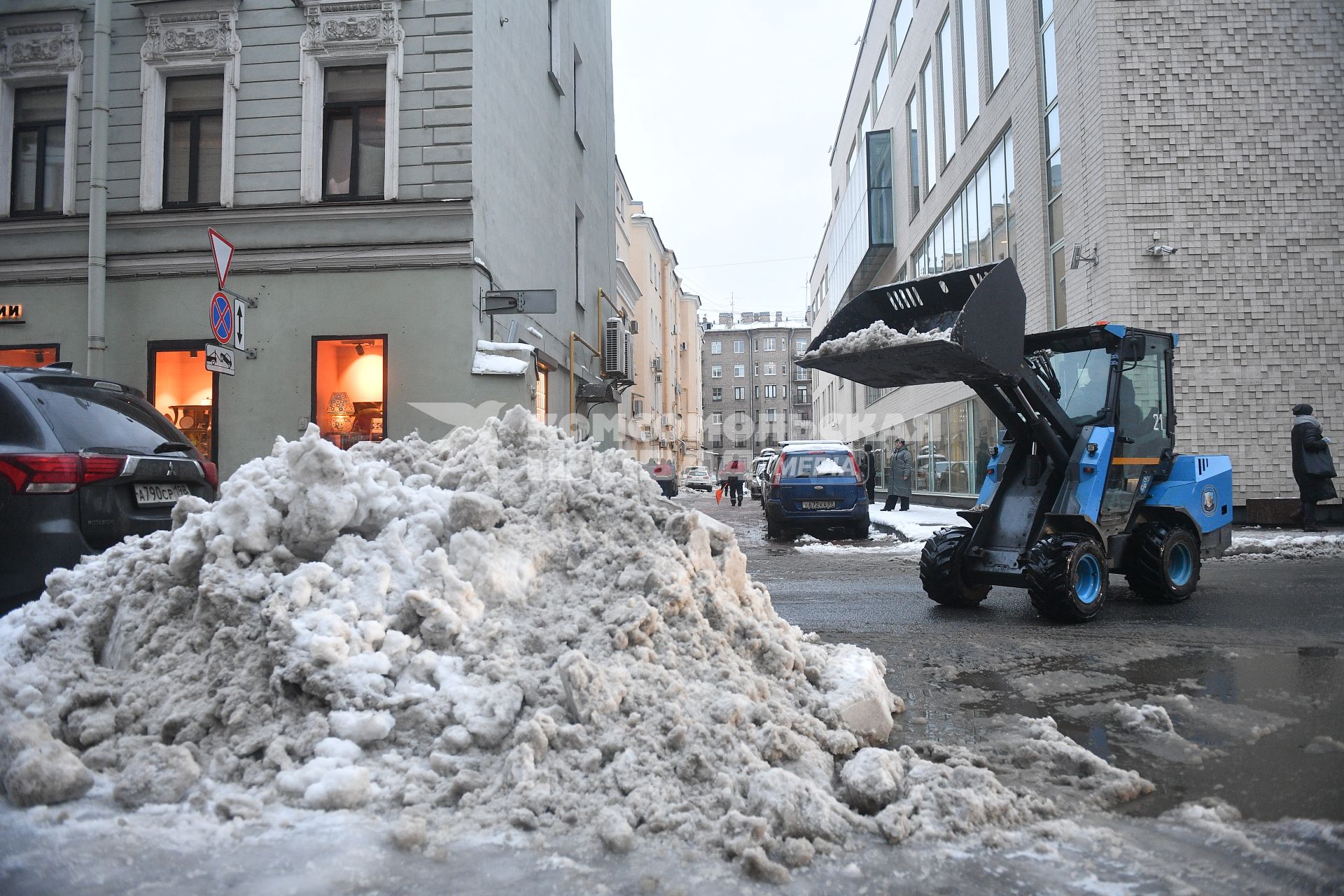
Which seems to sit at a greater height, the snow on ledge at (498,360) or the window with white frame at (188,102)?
the window with white frame at (188,102)

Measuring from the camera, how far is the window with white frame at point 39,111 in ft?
39.2

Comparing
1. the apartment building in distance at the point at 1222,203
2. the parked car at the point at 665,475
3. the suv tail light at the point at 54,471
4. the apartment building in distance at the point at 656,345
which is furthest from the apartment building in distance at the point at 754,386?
the suv tail light at the point at 54,471

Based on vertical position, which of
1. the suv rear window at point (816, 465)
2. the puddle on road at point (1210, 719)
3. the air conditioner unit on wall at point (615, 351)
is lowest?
the puddle on road at point (1210, 719)

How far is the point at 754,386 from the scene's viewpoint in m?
89.1

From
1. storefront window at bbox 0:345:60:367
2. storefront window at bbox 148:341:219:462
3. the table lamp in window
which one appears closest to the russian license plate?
the table lamp in window

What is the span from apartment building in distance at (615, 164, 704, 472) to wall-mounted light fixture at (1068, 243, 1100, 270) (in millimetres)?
10092

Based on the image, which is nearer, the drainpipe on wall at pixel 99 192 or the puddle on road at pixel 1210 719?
the puddle on road at pixel 1210 719

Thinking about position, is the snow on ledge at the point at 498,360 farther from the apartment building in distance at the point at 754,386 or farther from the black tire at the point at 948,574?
the apartment building in distance at the point at 754,386

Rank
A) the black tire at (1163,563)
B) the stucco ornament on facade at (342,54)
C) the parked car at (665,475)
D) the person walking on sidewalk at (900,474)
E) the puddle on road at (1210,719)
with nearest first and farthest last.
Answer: the puddle on road at (1210,719), the black tire at (1163,563), the stucco ornament on facade at (342,54), the person walking on sidewalk at (900,474), the parked car at (665,475)

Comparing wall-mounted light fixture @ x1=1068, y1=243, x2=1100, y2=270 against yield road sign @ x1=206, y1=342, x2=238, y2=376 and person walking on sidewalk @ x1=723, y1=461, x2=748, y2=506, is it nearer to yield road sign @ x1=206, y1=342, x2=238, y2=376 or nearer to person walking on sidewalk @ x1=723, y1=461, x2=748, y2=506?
yield road sign @ x1=206, y1=342, x2=238, y2=376

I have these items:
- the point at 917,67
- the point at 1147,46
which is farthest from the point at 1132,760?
the point at 917,67

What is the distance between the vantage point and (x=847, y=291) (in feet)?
120

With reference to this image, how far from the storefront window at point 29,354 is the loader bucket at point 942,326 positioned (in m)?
11.5

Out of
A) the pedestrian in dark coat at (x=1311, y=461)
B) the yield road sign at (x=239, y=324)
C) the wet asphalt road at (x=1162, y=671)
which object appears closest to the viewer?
the wet asphalt road at (x=1162, y=671)
